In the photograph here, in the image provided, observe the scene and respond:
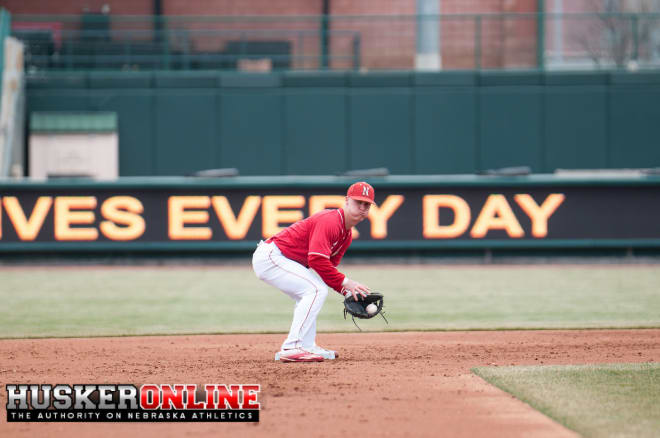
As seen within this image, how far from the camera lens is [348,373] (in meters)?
8.09

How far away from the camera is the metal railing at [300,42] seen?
23.8 m

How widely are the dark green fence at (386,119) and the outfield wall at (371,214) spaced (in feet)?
16.7

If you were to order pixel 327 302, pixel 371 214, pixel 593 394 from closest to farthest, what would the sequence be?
pixel 593 394 → pixel 327 302 → pixel 371 214

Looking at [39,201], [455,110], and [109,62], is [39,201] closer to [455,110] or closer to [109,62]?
[109,62]

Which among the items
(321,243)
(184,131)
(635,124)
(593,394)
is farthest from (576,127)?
(593,394)

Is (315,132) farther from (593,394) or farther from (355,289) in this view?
(593,394)

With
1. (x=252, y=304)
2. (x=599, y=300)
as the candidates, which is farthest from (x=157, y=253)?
(x=599, y=300)

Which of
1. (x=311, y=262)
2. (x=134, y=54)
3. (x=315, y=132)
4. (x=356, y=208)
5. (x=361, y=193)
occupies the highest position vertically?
(x=134, y=54)

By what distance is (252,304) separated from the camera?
13227mm

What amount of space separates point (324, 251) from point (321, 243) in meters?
0.08

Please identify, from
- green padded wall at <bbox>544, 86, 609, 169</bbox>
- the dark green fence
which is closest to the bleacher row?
Result: the dark green fence

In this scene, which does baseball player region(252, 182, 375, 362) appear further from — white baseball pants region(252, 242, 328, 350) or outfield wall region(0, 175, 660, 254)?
outfield wall region(0, 175, 660, 254)

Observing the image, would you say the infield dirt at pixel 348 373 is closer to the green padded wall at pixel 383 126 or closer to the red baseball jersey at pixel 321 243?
the red baseball jersey at pixel 321 243

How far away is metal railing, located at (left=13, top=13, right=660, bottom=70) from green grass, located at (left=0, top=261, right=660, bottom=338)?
27.3 feet
